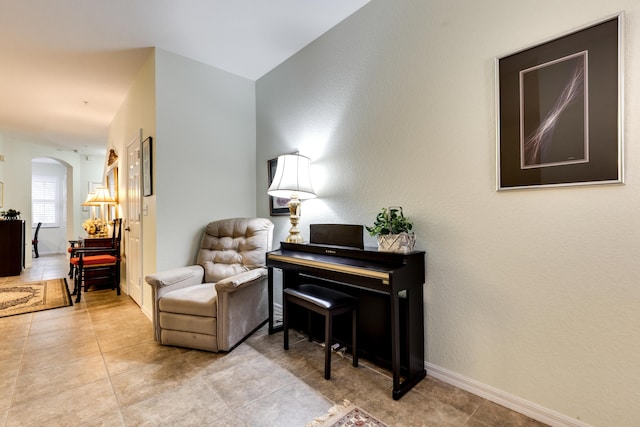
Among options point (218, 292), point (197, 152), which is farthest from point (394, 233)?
point (197, 152)

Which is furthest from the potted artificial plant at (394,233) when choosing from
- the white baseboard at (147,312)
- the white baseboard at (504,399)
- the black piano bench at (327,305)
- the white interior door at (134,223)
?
the white interior door at (134,223)

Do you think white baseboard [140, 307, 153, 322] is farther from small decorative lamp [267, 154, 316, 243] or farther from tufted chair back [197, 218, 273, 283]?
small decorative lamp [267, 154, 316, 243]

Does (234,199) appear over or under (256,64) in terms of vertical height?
under

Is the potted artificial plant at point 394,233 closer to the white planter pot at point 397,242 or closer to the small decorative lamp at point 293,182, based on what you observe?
the white planter pot at point 397,242

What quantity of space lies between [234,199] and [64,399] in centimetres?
217

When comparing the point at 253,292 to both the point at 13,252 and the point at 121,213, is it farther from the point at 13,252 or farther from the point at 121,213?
the point at 13,252

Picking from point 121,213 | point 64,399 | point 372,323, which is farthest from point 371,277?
point 121,213

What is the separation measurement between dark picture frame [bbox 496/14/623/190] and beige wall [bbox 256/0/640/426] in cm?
5

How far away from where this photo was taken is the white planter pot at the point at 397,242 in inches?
70.7

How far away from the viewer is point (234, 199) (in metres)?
3.40

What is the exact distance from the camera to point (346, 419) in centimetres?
150

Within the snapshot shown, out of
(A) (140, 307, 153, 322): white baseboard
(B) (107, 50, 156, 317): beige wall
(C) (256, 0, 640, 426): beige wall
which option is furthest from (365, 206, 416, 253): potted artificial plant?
(A) (140, 307, 153, 322): white baseboard

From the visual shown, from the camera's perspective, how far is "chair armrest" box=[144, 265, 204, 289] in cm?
239

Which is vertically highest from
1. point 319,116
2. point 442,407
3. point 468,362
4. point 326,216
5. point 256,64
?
point 256,64
